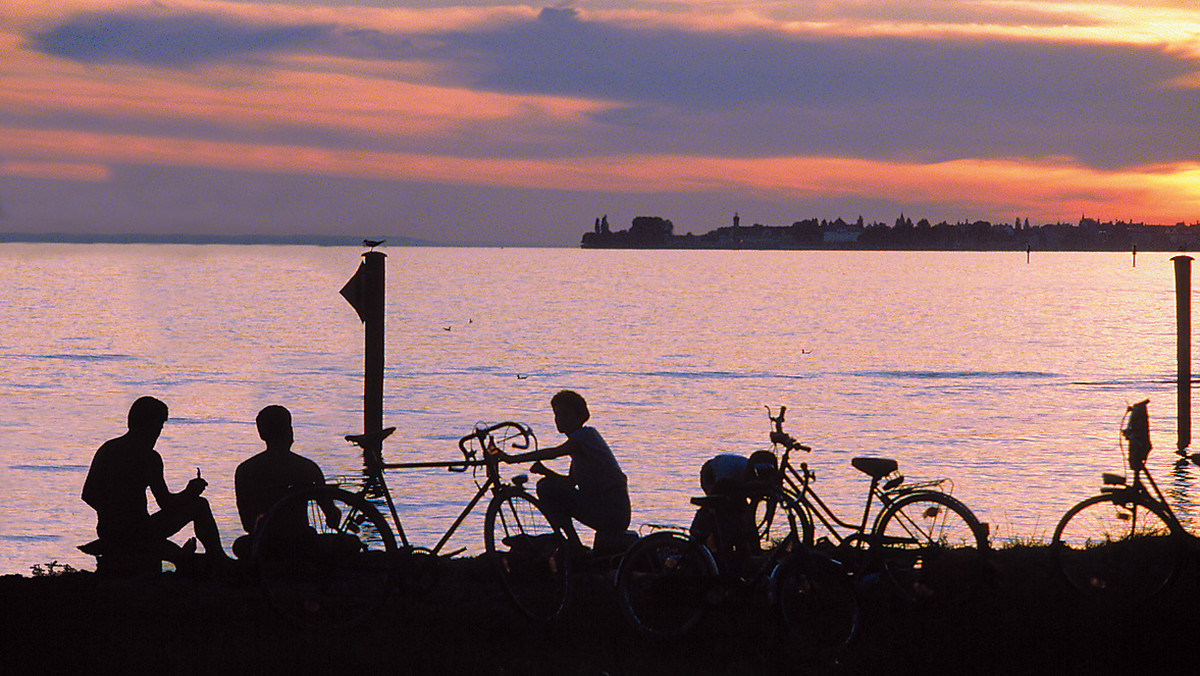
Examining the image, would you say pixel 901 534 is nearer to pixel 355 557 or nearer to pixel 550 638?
pixel 550 638

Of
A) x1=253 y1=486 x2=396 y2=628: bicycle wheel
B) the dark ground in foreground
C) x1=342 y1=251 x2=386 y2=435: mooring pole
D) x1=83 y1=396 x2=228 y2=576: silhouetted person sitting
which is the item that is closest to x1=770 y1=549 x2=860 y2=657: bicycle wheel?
the dark ground in foreground

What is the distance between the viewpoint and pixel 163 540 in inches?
411

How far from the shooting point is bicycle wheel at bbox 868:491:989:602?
8.97 metres

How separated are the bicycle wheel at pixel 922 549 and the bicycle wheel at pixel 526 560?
2236mm

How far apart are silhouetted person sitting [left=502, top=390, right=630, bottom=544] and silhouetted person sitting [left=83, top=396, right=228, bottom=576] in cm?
281

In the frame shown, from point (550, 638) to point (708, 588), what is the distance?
114 cm

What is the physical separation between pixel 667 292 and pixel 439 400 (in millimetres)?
116066

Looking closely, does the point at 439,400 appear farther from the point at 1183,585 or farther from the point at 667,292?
the point at 667,292

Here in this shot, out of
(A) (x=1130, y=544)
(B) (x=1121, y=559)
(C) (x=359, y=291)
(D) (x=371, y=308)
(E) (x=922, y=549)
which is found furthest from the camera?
(D) (x=371, y=308)

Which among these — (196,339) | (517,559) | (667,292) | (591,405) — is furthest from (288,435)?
(667,292)

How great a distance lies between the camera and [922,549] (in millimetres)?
9078

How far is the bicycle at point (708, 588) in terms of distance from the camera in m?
8.38

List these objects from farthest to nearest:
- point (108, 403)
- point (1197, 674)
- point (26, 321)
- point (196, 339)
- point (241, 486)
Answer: point (26, 321), point (196, 339), point (108, 403), point (241, 486), point (1197, 674)

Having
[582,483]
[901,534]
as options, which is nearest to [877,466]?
[901,534]
